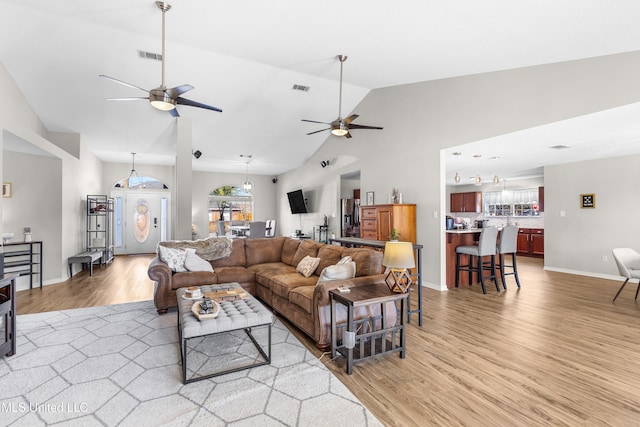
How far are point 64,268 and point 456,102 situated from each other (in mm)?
7451

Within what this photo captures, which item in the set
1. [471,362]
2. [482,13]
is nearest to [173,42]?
[482,13]

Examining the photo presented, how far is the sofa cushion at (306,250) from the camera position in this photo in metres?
4.33

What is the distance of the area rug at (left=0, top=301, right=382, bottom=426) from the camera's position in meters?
1.90

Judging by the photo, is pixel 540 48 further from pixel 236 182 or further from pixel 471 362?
pixel 236 182

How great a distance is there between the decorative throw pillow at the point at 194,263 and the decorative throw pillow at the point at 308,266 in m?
1.28

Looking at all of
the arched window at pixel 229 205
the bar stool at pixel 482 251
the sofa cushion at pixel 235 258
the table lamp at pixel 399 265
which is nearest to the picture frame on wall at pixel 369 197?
the bar stool at pixel 482 251

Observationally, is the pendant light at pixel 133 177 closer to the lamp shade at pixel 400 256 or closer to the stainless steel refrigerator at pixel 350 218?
the stainless steel refrigerator at pixel 350 218

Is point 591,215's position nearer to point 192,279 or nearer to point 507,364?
point 507,364

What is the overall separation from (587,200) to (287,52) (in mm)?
6455

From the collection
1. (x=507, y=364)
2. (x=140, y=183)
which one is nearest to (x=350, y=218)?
(x=507, y=364)

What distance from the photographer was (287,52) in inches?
166

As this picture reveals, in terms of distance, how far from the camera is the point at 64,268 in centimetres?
577

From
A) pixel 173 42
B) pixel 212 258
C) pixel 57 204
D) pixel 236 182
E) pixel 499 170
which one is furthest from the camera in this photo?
pixel 236 182

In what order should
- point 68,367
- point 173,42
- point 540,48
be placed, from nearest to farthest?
point 68,367 < point 540,48 < point 173,42
